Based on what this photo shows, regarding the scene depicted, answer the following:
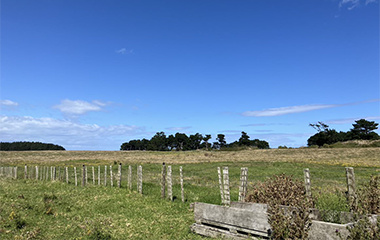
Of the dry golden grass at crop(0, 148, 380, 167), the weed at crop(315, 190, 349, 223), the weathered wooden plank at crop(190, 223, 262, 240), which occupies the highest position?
the dry golden grass at crop(0, 148, 380, 167)

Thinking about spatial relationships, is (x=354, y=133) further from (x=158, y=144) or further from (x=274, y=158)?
(x=158, y=144)

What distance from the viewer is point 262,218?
7.86 meters

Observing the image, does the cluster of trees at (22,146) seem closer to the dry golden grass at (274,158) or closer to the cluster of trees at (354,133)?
the dry golden grass at (274,158)

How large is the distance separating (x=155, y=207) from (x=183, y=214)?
6.17ft

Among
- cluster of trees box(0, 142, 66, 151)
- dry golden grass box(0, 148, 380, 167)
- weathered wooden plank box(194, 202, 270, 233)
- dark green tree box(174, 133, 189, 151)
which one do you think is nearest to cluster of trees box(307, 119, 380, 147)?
dry golden grass box(0, 148, 380, 167)

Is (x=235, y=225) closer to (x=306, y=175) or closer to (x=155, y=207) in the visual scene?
(x=306, y=175)

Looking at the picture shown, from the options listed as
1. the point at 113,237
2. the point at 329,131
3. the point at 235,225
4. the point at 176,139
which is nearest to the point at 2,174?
the point at 113,237

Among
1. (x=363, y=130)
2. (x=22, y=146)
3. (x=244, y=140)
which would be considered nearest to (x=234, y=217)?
(x=363, y=130)

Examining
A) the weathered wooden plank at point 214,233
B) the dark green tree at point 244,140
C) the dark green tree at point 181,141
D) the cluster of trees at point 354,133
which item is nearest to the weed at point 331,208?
the weathered wooden plank at point 214,233

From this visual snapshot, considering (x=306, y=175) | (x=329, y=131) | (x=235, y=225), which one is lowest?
(x=235, y=225)

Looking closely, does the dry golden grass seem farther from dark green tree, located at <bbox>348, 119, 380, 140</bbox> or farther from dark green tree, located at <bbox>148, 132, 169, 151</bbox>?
dark green tree, located at <bbox>148, 132, 169, 151</bbox>

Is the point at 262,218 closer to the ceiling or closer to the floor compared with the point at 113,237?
closer to the ceiling

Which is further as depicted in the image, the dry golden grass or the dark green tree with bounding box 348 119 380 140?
the dark green tree with bounding box 348 119 380 140

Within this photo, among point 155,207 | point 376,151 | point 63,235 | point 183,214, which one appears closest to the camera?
point 63,235
